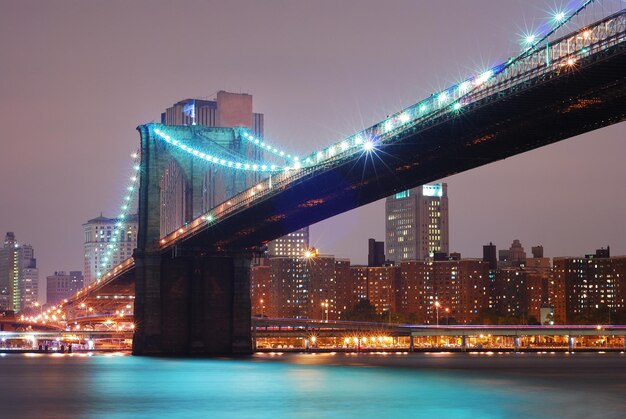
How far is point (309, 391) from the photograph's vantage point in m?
52.8

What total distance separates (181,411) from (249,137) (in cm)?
5134

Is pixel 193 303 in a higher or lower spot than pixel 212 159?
lower

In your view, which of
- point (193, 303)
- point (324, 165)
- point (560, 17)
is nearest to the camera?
point (560, 17)

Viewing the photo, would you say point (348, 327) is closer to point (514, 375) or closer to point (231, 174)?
point (231, 174)

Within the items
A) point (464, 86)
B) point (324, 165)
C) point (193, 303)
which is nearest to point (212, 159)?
point (193, 303)

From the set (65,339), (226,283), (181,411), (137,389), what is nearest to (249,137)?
(226,283)

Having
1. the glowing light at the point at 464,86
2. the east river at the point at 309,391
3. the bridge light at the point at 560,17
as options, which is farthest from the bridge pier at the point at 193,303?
the bridge light at the point at 560,17

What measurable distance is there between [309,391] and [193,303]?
121 ft

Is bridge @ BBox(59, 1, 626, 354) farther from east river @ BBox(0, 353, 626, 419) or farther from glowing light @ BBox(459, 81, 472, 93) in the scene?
east river @ BBox(0, 353, 626, 419)

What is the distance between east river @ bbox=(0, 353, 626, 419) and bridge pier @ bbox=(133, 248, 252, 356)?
10043 mm

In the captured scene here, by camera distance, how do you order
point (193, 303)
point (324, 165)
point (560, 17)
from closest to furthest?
1. point (560, 17)
2. point (324, 165)
3. point (193, 303)

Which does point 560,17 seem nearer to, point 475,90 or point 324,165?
point 475,90

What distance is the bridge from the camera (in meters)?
49.4

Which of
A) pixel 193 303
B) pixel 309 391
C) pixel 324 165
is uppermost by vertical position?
pixel 324 165
